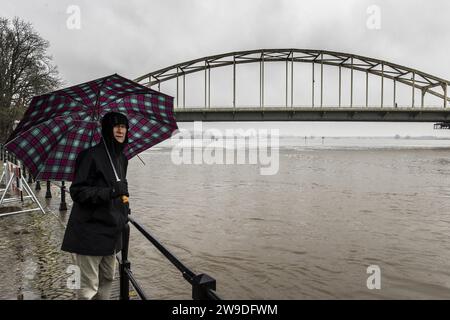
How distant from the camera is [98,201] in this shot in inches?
102

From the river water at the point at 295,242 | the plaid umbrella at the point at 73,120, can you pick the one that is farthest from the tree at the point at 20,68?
the plaid umbrella at the point at 73,120

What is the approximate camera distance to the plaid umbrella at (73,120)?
318cm

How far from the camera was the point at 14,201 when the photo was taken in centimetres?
992

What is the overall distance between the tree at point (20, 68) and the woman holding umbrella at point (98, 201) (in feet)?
105

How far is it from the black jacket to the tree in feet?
105

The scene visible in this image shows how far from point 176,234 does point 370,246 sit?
4010 millimetres

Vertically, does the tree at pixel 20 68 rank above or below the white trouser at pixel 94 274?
above

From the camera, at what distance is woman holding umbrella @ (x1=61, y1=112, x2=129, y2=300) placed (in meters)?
2.61

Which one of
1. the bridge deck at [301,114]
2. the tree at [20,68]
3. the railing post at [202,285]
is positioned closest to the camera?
the railing post at [202,285]

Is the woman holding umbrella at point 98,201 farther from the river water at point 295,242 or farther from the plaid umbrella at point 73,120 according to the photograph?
the river water at point 295,242

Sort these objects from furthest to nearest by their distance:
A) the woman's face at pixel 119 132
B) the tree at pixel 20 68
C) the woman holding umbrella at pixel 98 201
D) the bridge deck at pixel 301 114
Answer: the bridge deck at pixel 301 114, the tree at pixel 20 68, the woman's face at pixel 119 132, the woman holding umbrella at pixel 98 201

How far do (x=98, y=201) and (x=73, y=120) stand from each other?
134 cm

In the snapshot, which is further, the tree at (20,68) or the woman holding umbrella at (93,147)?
the tree at (20,68)
